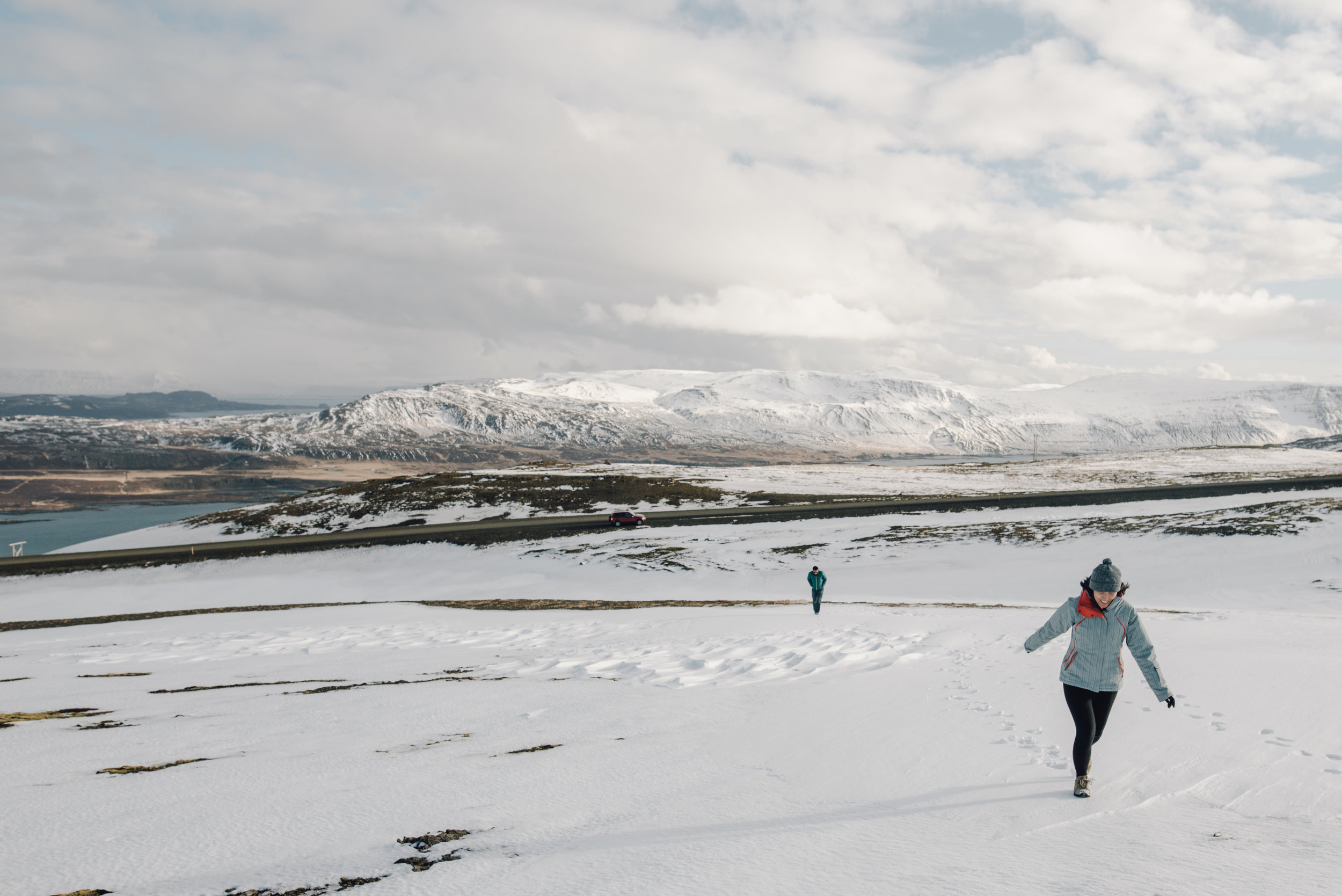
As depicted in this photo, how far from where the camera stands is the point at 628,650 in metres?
15.6

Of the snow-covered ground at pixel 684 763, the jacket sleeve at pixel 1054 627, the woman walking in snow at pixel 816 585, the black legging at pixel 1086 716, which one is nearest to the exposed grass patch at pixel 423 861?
the snow-covered ground at pixel 684 763

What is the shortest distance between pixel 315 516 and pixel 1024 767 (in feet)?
227

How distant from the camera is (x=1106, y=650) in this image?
6.92 metres

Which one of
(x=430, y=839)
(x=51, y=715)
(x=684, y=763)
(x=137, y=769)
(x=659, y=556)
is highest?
(x=430, y=839)

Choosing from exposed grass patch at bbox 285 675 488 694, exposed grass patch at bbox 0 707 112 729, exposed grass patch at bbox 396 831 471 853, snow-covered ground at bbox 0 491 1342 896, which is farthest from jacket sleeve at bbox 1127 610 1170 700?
exposed grass patch at bbox 0 707 112 729

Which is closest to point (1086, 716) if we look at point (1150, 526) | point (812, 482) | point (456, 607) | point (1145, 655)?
point (1145, 655)

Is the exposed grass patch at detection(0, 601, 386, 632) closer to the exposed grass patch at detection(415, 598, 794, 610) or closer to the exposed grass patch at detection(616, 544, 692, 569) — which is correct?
the exposed grass patch at detection(415, 598, 794, 610)

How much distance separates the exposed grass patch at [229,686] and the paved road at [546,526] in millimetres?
35054

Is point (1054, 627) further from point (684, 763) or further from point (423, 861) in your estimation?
point (423, 861)

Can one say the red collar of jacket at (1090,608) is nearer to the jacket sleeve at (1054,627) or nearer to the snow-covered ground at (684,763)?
the jacket sleeve at (1054,627)

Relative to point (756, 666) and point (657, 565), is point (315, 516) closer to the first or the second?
point (657, 565)

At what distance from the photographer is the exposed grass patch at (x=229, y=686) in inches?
497

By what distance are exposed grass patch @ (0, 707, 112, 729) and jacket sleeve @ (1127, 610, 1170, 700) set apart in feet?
45.1

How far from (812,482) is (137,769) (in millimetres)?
77355
